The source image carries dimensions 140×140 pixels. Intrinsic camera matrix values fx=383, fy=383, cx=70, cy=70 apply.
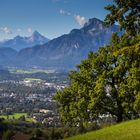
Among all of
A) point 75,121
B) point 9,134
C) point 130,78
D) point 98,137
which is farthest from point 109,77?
point 9,134

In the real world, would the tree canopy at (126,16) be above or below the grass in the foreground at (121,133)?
above

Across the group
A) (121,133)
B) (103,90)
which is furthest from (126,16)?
(103,90)

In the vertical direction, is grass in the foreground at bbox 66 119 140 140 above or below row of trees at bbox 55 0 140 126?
below

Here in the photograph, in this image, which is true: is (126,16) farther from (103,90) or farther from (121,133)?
(103,90)

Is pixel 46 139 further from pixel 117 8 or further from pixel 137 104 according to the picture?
pixel 117 8

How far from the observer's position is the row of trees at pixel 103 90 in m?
33.8

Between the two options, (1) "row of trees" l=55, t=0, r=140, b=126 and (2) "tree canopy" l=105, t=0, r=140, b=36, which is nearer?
(2) "tree canopy" l=105, t=0, r=140, b=36

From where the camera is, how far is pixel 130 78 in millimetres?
32594

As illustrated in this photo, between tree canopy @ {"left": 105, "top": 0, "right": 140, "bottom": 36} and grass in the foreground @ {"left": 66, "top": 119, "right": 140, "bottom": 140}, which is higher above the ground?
tree canopy @ {"left": 105, "top": 0, "right": 140, "bottom": 36}

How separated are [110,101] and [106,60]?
3.94 metres

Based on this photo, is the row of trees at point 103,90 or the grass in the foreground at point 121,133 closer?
the grass in the foreground at point 121,133

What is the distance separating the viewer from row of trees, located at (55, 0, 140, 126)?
111ft

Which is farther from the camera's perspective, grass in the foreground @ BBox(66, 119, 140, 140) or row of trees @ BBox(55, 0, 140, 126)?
row of trees @ BBox(55, 0, 140, 126)

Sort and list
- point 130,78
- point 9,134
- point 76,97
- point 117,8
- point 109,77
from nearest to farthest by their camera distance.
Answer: point 117,8 → point 130,78 → point 109,77 → point 76,97 → point 9,134
